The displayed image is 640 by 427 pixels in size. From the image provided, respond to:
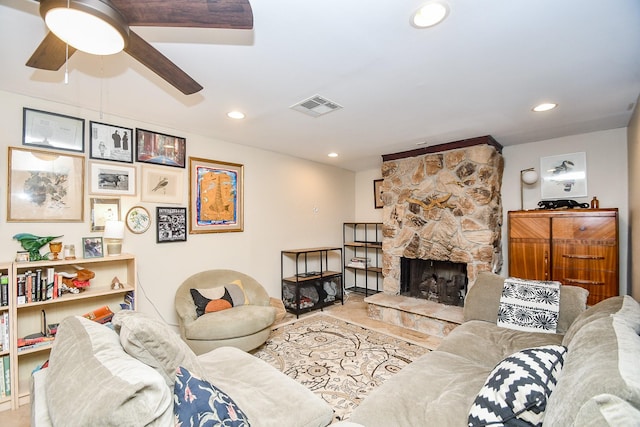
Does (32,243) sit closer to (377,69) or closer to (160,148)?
(160,148)

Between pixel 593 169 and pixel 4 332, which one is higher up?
pixel 593 169

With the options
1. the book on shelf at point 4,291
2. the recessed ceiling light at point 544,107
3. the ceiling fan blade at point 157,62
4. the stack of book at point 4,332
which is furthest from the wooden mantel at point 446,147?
the stack of book at point 4,332

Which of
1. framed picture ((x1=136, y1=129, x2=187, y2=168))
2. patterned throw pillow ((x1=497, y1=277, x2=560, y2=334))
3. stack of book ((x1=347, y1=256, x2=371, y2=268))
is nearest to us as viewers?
patterned throw pillow ((x1=497, y1=277, x2=560, y2=334))

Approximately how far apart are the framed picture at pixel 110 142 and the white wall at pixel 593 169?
4563 mm

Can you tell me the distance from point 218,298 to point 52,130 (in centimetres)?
210

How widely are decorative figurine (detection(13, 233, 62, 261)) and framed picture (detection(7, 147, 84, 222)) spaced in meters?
0.15

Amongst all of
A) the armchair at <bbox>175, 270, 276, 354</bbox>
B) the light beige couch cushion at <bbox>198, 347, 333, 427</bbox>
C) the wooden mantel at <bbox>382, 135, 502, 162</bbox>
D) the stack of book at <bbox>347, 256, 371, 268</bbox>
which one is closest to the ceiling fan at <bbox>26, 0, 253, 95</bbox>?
the light beige couch cushion at <bbox>198, 347, 333, 427</bbox>

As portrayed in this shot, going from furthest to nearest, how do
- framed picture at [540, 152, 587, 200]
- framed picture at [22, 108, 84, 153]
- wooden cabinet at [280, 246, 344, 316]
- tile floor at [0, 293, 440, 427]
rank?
1. wooden cabinet at [280, 246, 344, 316]
2. framed picture at [540, 152, 587, 200]
3. framed picture at [22, 108, 84, 153]
4. tile floor at [0, 293, 440, 427]

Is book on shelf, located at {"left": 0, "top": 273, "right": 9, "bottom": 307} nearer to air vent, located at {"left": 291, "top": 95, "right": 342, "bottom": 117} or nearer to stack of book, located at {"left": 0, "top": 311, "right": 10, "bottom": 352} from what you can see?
stack of book, located at {"left": 0, "top": 311, "right": 10, "bottom": 352}

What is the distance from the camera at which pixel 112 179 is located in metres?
2.76

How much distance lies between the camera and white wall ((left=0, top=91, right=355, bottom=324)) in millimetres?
2359

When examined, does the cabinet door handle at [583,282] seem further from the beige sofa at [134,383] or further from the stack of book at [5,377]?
the stack of book at [5,377]

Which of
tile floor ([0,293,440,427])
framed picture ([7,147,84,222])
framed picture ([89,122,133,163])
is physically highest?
framed picture ([89,122,133,163])

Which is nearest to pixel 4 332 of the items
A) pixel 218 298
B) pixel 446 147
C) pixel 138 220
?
pixel 138 220
